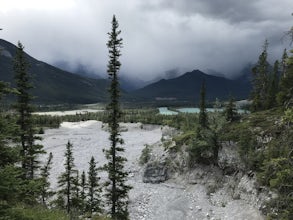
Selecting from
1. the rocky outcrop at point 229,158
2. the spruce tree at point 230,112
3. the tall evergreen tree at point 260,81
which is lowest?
the rocky outcrop at point 229,158

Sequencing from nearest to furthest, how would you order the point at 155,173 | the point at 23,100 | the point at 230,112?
1. the point at 23,100
2. the point at 155,173
3. the point at 230,112

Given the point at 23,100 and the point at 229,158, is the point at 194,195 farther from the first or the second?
the point at 23,100

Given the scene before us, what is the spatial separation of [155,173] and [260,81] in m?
43.5

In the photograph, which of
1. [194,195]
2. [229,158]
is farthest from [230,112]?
[194,195]

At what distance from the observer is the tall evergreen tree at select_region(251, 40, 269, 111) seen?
68.6 m

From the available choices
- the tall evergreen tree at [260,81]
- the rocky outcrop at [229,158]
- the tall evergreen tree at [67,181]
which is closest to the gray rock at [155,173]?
the rocky outcrop at [229,158]

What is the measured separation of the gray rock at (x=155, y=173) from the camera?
45753 millimetres

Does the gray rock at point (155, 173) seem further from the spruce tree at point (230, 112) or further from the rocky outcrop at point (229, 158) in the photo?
the spruce tree at point (230, 112)

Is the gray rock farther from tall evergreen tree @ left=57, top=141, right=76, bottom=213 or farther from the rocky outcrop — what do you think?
tall evergreen tree @ left=57, top=141, right=76, bottom=213

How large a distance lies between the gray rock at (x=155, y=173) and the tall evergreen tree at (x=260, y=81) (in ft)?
113

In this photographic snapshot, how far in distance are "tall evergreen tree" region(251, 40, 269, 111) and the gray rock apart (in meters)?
34.5

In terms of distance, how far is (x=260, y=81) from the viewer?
72.4 m

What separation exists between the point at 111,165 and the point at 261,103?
53.8 m

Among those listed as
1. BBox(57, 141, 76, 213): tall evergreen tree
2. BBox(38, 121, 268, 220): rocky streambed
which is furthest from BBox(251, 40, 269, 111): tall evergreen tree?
BBox(57, 141, 76, 213): tall evergreen tree
